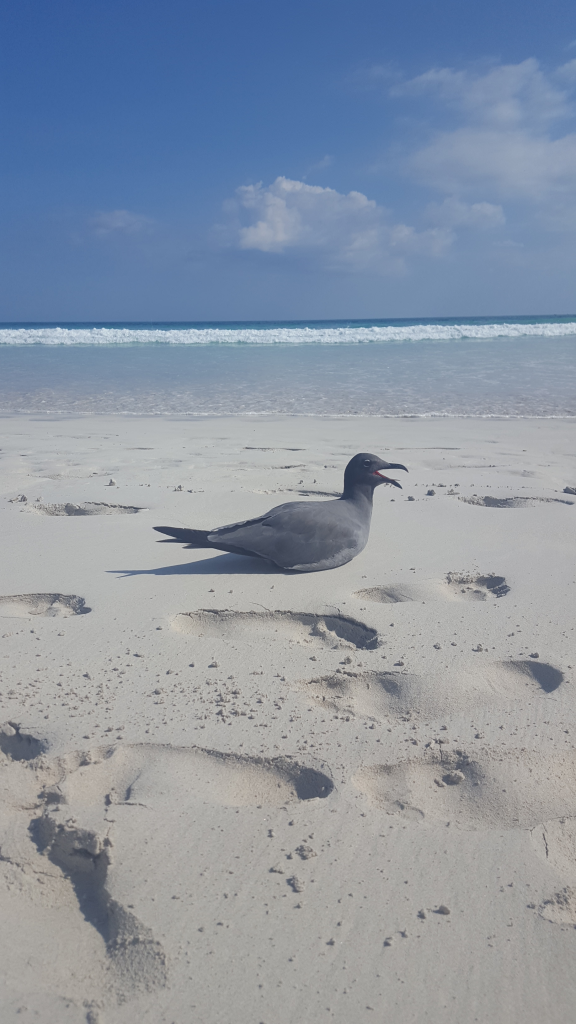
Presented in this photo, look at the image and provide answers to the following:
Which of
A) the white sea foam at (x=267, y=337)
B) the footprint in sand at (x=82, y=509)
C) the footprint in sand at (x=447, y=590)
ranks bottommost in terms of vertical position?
the footprint in sand at (x=447, y=590)

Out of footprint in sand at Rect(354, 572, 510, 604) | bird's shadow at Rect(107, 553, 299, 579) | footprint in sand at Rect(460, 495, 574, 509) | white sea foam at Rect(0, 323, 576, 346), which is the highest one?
white sea foam at Rect(0, 323, 576, 346)

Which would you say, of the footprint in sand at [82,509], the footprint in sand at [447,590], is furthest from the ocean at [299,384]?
the footprint in sand at [447,590]

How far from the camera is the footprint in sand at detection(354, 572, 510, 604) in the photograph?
3.20 meters

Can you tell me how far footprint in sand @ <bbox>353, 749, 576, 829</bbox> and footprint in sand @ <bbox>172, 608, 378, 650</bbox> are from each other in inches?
31.4

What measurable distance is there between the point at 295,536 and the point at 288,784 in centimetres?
167

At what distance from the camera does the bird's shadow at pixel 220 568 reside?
3.51 meters

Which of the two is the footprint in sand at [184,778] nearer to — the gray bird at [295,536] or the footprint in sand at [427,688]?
the footprint in sand at [427,688]

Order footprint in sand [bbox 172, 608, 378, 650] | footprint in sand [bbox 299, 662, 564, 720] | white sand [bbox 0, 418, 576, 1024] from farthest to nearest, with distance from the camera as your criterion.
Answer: footprint in sand [bbox 172, 608, 378, 650]
footprint in sand [bbox 299, 662, 564, 720]
white sand [bbox 0, 418, 576, 1024]

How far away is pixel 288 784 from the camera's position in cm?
192

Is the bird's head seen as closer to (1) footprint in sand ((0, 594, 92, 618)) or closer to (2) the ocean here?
(1) footprint in sand ((0, 594, 92, 618))

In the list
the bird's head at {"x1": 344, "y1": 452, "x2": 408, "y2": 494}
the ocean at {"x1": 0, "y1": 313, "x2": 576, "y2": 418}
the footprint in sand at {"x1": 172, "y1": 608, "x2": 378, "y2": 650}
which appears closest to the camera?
the footprint in sand at {"x1": 172, "y1": 608, "x2": 378, "y2": 650}

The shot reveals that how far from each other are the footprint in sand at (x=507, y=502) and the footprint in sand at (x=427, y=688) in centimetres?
230

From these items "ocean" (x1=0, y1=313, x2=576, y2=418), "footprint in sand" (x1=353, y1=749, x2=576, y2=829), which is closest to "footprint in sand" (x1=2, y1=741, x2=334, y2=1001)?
"footprint in sand" (x1=353, y1=749, x2=576, y2=829)

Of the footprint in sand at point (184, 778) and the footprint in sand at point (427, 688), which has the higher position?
the footprint in sand at point (427, 688)
